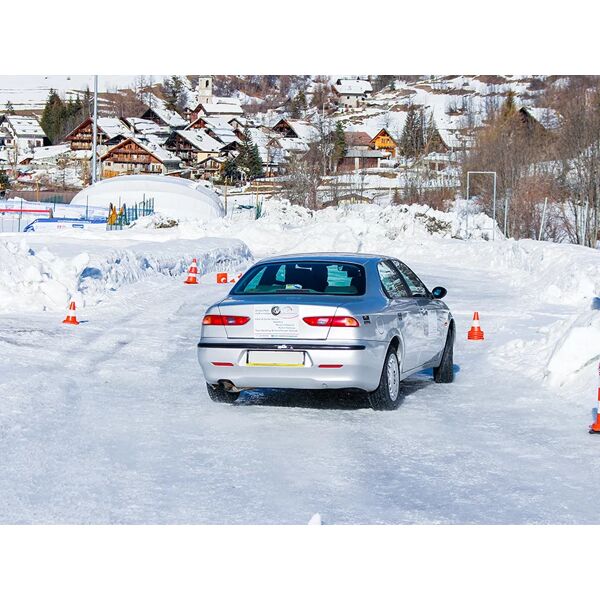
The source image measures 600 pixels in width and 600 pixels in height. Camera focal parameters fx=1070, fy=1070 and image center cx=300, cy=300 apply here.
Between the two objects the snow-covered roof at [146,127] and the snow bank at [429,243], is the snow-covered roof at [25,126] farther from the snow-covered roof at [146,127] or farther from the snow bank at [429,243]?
the snow bank at [429,243]

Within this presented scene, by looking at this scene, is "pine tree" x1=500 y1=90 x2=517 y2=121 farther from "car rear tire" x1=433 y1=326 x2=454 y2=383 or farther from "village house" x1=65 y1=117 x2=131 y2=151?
"car rear tire" x1=433 y1=326 x2=454 y2=383

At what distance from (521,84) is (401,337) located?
114125 millimetres

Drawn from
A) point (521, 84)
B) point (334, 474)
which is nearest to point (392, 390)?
point (334, 474)

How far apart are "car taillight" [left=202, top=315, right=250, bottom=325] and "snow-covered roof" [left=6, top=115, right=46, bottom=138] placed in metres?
115

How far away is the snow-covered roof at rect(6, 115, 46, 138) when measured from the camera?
393 feet

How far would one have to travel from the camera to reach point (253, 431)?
8.92m

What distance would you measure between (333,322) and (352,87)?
5152 inches

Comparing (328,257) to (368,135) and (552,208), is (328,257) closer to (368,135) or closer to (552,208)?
(552,208)

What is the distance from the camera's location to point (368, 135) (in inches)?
4493

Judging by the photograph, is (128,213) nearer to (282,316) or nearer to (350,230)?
(350,230)

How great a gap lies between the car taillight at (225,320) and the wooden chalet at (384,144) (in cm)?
10294

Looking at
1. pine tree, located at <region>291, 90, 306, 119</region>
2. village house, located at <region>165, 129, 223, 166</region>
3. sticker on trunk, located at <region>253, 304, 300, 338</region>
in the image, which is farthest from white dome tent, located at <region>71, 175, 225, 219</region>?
sticker on trunk, located at <region>253, 304, 300, 338</region>

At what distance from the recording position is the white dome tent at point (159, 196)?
237ft

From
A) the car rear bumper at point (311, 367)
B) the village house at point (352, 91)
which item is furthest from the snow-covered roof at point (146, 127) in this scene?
the car rear bumper at point (311, 367)
